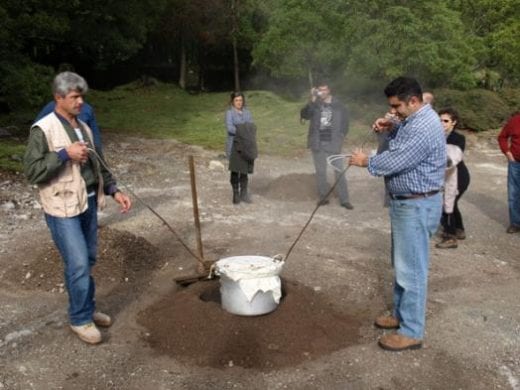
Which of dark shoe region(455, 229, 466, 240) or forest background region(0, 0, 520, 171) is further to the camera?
forest background region(0, 0, 520, 171)

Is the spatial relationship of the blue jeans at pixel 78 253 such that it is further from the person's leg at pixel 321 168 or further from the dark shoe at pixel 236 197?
the person's leg at pixel 321 168

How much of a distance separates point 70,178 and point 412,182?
2.23m

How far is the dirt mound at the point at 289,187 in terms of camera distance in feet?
28.9

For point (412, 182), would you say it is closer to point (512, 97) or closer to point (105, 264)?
point (105, 264)

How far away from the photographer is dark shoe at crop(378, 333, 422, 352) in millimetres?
4074

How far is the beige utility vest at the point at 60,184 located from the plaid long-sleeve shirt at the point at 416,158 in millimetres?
1940

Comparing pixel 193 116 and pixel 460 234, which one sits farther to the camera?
pixel 193 116

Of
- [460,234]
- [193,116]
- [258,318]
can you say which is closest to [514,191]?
[460,234]

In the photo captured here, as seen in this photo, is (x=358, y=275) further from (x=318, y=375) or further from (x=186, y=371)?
(x=186, y=371)

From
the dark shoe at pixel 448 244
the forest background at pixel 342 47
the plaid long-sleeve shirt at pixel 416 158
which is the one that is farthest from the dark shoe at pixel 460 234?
the forest background at pixel 342 47

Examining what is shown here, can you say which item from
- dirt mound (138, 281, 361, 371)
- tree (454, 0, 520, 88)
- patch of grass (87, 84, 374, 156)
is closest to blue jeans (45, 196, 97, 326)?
dirt mound (138, 281, 361, 371)

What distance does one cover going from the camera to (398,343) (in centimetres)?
408

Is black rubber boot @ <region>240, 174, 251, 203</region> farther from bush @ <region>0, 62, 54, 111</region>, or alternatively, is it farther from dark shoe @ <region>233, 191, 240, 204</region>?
bush @ <region>0, 62, 54, 111</region>

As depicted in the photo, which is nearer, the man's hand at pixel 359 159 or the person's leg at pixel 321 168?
the man's hand at pixel 359 159
